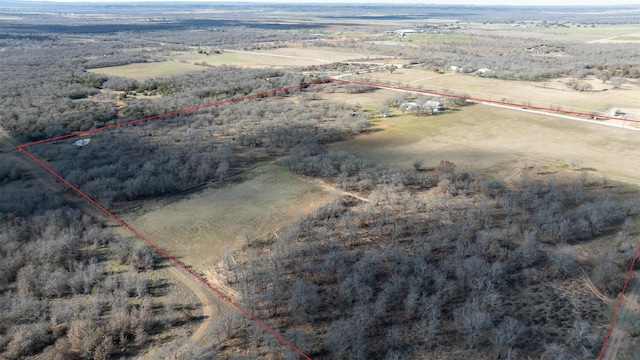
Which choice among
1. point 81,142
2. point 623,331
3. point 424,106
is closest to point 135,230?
point 81,142

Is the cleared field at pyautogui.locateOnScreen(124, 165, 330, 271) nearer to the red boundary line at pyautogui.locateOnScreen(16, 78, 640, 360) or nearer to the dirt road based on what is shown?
the red boundary line at pyautogui.locateOnScreen(16, 78, 640, 360)

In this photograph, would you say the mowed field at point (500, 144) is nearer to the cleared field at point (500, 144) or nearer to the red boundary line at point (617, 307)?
the cleared field at point (500, 144)

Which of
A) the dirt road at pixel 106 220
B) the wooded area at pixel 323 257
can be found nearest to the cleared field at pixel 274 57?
the wooded area at pixel 323 257

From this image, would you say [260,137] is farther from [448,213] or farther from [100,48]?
[100,48]


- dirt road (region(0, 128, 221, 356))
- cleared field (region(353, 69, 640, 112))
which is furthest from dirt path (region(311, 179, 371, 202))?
cleared field (region(353, 69, 640, 112))

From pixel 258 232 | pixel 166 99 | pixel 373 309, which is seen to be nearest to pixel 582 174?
pixel 373 309

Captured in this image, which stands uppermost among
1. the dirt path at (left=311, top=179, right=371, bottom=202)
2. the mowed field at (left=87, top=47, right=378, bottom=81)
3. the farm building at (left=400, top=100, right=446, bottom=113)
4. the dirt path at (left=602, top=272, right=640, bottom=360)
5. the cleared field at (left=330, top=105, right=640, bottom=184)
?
the mowed field at (left=87, top=47, right=378, bottom=81)

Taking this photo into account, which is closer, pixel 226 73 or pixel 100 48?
pixel 226 73
